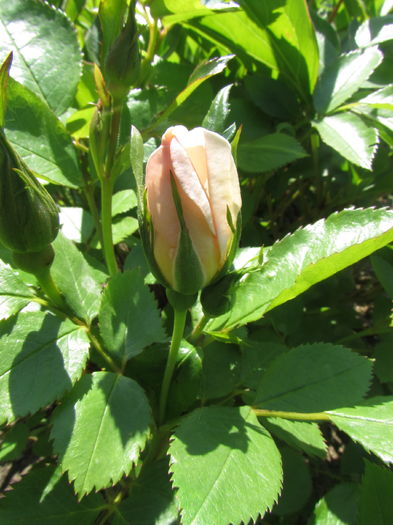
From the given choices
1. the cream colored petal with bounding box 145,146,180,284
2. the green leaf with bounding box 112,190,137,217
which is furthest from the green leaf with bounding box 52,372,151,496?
the green leaf with bounding box 112,190,137,217

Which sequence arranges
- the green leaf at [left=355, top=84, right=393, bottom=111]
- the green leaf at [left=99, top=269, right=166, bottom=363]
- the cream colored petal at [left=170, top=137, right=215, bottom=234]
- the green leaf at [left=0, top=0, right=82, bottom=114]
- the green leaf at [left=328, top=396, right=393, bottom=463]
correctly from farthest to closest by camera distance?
the green leaf at [left=355, top=84, right=393, bottom=111]
the green leaf at [left=0, top=0, right=82, bottom=114]
the green leaf at [left=99, top=269, right=166, bottom=363]
the green leaf at [left=328, top=396, right=393, bottom=463]
the cream colored petal at [left=170, top=137, right=215, bottom=234]

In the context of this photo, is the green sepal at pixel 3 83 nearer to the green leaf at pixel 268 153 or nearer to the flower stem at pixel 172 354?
the flower stem at pixel 172 354

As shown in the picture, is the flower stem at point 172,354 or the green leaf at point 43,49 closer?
the flower stem at point 172,354

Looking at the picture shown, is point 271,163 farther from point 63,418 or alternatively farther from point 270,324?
point 63,418

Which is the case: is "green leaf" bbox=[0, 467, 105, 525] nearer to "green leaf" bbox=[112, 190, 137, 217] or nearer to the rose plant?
the rose plant

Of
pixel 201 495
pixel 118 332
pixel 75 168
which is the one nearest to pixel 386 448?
pixel 201 495

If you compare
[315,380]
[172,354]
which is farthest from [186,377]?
[315,380]

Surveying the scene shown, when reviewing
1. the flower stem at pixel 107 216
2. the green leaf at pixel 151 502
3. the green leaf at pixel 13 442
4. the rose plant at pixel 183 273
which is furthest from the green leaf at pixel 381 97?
the green leaf at pixel 13 442
